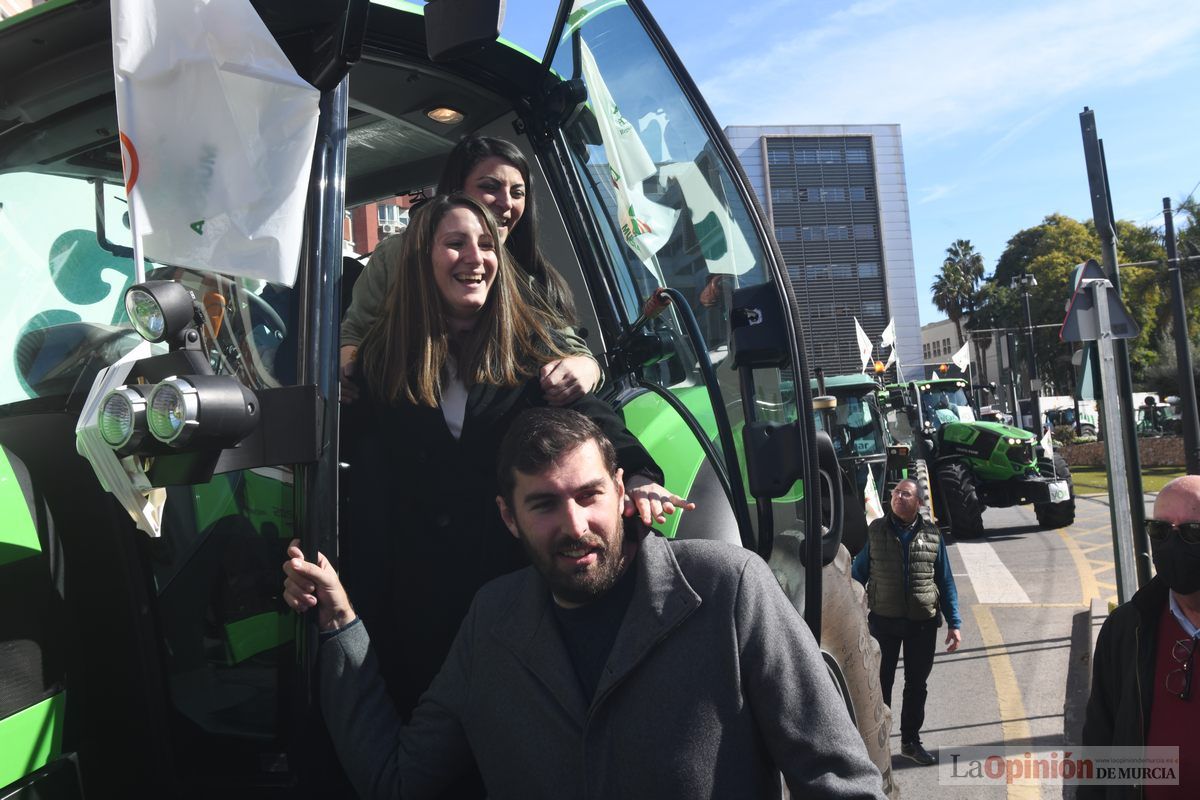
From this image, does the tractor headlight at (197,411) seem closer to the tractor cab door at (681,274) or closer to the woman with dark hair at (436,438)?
the woman with dark hair at (436,438)

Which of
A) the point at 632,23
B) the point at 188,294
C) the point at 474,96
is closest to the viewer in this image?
the point at 188,294

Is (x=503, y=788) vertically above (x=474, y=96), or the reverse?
(x=474, y=96)

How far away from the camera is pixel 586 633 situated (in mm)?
2068

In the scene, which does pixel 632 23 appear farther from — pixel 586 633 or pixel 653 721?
pixel 653 721

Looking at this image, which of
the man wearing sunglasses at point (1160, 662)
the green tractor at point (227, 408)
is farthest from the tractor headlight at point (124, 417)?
the man wearing sunglasses at point (1160, 662)

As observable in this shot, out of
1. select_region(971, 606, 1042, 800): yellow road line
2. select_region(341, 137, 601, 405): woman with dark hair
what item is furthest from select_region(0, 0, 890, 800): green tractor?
select_region(971, 606, 1042, 800): yellow road line

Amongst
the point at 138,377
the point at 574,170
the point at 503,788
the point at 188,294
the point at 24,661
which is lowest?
the point at 503,788

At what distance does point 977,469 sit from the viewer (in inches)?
709

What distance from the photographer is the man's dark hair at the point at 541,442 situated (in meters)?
2.00

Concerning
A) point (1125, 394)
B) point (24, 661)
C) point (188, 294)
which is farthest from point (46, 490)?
point (1125, 394)

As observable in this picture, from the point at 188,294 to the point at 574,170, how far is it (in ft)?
5.44

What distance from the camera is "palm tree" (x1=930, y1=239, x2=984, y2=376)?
72188mm

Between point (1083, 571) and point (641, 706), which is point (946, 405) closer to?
point (1083, 571)

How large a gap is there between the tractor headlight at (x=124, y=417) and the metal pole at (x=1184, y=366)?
1668 centimetres
